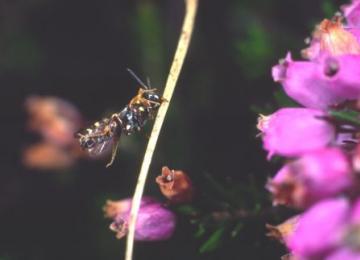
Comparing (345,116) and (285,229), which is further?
(285,229)

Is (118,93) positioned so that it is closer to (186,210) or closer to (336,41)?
(186,210)

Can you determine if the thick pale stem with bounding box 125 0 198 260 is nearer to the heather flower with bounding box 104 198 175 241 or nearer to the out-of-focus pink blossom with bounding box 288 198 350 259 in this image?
the heather flower with bounding box 104 198 175 241

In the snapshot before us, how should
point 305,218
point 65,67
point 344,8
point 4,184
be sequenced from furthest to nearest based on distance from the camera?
point 65,67 < point 4,184 < point 344,8 < point 305,218

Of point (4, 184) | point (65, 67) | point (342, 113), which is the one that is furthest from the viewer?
point (65, 67)

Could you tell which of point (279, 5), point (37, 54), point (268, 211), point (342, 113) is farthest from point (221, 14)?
point (342, 113)

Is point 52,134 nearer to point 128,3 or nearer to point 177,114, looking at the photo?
point 177,114

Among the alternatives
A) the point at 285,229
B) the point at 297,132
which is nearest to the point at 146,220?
the point at 285,229
